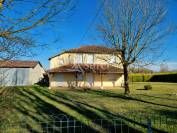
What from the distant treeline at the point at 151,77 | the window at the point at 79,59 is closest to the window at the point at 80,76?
the window at the point at 79,59

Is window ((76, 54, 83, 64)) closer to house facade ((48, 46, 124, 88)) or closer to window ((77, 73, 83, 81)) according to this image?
house facade ((48, 46, 124, 88))

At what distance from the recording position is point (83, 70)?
4209 cm

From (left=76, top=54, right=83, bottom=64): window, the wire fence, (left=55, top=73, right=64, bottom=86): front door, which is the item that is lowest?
the wire fence

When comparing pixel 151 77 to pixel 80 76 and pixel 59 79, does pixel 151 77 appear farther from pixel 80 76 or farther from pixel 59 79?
pixel 59 79

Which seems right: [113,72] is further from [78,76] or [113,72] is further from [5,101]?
[5,101]

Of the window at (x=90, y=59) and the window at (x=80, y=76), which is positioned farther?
the window at (x=90, y=59)

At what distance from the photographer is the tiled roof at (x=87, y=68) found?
42.1 metres

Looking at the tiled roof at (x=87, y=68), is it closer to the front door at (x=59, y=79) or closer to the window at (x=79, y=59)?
the window at (x=79, y=59)

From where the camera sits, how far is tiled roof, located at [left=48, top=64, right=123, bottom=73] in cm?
4206

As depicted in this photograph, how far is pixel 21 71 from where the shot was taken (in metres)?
49.0

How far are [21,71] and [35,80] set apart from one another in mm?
5163

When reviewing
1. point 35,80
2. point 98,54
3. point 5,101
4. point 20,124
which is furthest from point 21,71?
point 5,101

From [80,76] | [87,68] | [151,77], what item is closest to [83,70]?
[87,68]

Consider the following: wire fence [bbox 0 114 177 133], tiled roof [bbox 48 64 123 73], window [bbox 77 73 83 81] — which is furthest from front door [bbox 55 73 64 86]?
wire fence [bbox 0 114 177 133]
